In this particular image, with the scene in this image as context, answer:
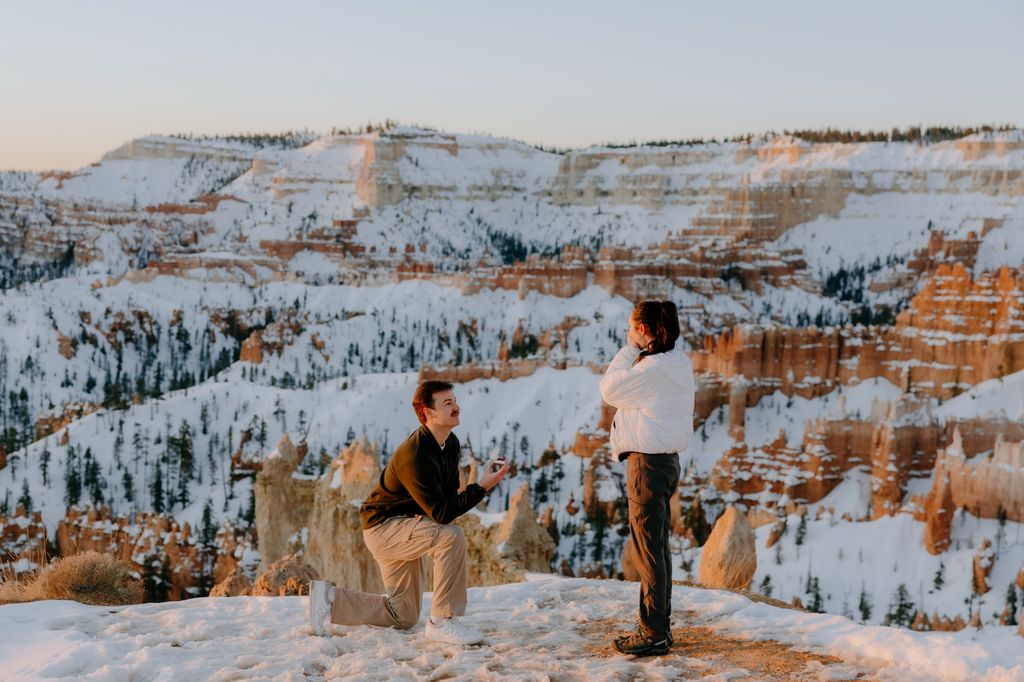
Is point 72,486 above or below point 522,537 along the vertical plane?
below

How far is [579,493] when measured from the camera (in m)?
41.1

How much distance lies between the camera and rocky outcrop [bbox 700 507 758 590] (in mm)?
10641

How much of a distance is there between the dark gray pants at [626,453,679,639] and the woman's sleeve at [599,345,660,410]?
0.35 m

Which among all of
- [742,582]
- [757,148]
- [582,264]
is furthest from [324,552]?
[757,148]

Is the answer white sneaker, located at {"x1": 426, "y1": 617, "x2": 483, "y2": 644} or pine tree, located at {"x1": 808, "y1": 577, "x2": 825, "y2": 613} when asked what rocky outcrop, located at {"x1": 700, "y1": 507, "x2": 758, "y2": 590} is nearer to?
white sneaker, located at {"x1": 426, "y1": 617, "x2": 483, "y2": 644}

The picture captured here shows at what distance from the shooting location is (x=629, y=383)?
6.13 m

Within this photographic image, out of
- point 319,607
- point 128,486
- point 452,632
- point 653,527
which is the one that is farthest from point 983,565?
point 128,486

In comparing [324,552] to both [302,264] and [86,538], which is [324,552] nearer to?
[86,538]

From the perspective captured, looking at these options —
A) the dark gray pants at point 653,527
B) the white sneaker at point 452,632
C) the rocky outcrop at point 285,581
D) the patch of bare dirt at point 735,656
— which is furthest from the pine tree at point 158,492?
the dark gray pants at point 653,527

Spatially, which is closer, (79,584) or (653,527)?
(653,527)

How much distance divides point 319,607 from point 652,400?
2729 millimetres

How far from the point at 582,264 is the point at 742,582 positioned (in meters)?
82.9

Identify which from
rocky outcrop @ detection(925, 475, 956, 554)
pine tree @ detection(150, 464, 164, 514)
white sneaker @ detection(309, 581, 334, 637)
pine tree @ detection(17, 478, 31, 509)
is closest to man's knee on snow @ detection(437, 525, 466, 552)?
white sneaker @ detection(309, 581, 334, 637)

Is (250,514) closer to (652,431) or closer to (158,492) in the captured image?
(158,492)
